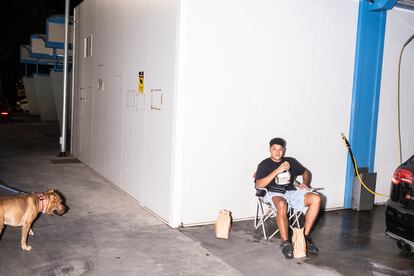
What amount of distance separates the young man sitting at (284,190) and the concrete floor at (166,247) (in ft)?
1.21

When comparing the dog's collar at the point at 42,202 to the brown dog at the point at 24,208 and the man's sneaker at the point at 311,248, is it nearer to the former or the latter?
the brown dog at the point at 24,208

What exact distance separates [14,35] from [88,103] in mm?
29570

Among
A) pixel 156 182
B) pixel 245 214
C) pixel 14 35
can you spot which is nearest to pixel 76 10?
pixel 156 182

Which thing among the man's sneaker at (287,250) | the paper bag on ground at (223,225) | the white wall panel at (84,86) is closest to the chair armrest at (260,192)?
the paper bag on ground at (223,225)

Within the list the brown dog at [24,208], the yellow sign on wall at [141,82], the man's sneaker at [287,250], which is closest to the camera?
the brown dog at [24,208]

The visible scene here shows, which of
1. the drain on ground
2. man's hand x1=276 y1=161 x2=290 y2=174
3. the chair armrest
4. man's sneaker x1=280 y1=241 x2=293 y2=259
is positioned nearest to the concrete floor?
man's sneaker x1=280 y1=241 x2=293 y2=259

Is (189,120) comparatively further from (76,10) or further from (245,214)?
(76,10)

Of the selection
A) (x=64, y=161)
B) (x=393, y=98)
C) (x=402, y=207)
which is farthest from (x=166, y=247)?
(x=64, y=161)

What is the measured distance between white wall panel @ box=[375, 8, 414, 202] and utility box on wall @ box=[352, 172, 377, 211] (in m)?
0.37

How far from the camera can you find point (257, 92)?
5.86 m

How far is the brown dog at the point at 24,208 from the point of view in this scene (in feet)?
14.5

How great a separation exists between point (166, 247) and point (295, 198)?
5.27 ft

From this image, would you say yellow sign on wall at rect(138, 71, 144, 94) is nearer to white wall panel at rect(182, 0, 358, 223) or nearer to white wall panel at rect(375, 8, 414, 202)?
white wall panel at rect(182, 0, 358, 223)

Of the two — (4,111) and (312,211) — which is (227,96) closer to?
(312,211)
